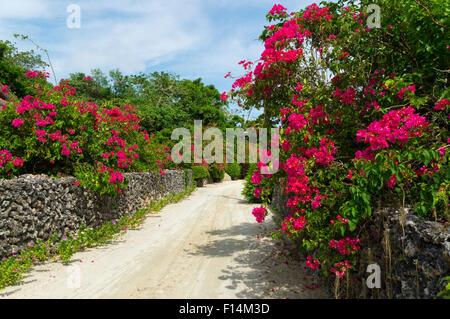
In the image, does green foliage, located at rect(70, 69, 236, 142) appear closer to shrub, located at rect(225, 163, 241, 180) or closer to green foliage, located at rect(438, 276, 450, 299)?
shrub, located at rect(225, 163, 241, 180)

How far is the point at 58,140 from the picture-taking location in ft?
23.2

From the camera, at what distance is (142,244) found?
726 cm

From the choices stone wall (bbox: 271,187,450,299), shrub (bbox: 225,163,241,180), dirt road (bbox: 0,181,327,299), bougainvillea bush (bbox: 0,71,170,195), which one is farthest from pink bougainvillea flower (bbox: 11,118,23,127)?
shrub (bbox: 225,163,241,180)

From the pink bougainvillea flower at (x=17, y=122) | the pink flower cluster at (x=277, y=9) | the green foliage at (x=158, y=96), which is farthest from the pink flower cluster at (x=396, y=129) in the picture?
the green foliage at (x=158, y=96)

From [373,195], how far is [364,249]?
26.5 inches

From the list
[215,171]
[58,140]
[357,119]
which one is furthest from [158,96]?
[357,119]

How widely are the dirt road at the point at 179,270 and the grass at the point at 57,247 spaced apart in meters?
0.18

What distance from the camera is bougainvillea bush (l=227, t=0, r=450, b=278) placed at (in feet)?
10.4

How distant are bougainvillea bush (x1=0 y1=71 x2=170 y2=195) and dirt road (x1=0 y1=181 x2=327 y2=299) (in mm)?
2148

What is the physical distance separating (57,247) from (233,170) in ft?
110

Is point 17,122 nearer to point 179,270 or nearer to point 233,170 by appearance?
point 179,270

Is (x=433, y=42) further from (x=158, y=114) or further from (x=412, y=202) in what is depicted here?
(x=158, y=114)

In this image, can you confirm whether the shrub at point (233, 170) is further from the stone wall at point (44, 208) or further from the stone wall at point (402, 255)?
the stone wall at point (402, 255)
